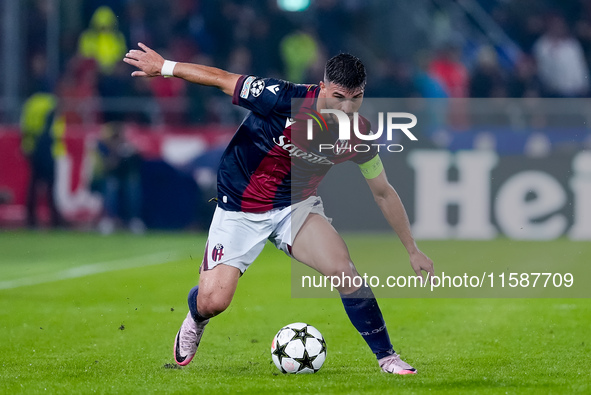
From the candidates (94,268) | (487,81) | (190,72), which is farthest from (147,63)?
(487,81)

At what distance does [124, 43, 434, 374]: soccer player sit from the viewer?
5773 millimetres

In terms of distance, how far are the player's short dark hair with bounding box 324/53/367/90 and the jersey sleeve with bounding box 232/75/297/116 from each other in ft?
1.22

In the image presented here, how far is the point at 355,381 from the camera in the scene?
548 cm

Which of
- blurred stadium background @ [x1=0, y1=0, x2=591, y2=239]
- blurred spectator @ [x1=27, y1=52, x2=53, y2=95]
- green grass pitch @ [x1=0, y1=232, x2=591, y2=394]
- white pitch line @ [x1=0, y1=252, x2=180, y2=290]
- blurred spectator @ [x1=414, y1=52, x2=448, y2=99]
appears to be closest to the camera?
green grass pitch @ [x1=0, y1=232, x2=591, y2=394]

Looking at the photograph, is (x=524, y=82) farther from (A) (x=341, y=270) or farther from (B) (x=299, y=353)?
(B) (x=299, y=353)

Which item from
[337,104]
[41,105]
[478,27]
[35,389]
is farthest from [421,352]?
[478,27]

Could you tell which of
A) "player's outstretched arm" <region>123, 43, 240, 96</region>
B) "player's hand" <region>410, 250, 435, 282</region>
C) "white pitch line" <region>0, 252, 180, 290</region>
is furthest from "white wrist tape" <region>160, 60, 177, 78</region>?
"white pitch line" <region>0, 252, 180, 290</region>

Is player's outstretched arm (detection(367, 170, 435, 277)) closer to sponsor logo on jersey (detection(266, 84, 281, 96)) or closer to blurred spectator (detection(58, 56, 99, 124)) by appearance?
sponsor logo on jersey (detection(266, 84, 281, 96))

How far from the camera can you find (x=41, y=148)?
15.8 meters

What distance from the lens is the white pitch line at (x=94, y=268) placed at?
10.4m

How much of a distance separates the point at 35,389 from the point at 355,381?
1744 millimetres

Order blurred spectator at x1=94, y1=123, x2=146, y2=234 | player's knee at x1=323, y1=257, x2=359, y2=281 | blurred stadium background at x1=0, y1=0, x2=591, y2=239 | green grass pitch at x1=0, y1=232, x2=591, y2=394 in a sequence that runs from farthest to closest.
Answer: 1. blurred spectator at x1=94, y1=123, x2=146, y2=234
2. blurred stadium background at x1=0, y1=0, x2=591, y2=239
3. player's knee at x1=323, y1=257, x2=359, y2=281
4. green grass pitch at x1=0, y1=232, x2=591, y2=394

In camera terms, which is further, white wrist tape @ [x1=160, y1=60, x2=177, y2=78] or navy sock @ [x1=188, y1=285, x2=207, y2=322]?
navy sock @ [x1=188, y1=285, x2=207, y2=322]

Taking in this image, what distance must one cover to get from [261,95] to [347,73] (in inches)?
23.3
